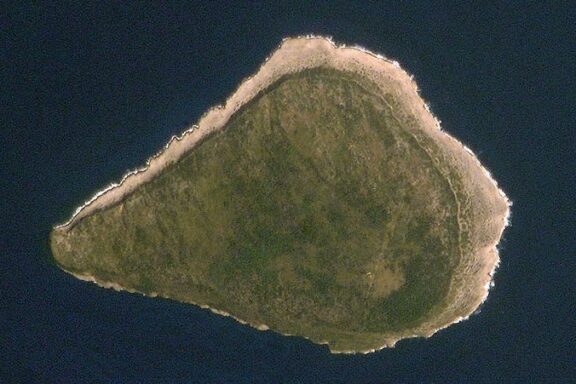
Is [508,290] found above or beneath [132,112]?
beneath

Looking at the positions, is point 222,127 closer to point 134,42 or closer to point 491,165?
point 134,42

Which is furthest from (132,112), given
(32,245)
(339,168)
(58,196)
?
(339,168)
